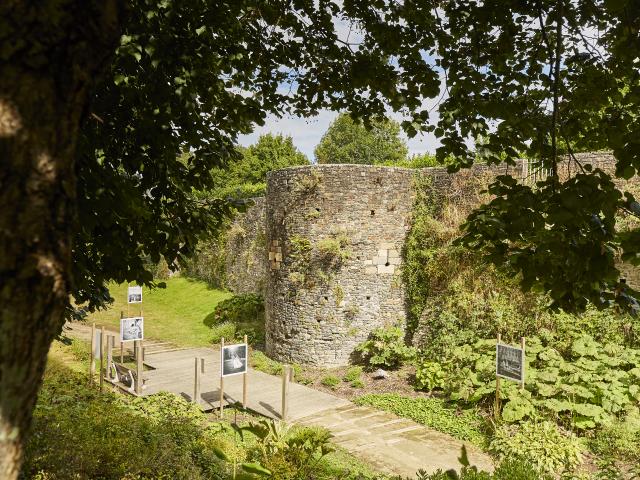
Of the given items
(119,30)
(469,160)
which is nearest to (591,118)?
(469,160)

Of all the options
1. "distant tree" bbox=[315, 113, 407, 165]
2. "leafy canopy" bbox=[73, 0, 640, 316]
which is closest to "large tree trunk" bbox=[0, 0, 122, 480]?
"leafy canopy" bbox=[73, 0, 640, 316]

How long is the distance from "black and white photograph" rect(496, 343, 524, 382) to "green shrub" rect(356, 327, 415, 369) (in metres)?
3.12

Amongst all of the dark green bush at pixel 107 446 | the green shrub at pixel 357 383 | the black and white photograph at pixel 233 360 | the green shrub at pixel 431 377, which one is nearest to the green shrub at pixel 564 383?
the green shrub at pixel 431 377

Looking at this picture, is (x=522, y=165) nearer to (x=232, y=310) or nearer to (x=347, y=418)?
(x=347, y=418)

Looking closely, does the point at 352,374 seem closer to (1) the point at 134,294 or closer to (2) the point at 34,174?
(1) the point at 134,294

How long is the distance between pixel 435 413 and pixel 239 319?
8425 mm

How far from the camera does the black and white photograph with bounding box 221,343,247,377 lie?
8.73 metres

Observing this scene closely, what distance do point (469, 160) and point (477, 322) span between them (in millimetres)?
6454

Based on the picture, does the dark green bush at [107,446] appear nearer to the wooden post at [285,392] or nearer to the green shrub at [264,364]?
the wooden post at [285,392]

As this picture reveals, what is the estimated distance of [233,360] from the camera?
348 inches

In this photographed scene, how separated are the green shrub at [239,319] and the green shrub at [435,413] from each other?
500cm

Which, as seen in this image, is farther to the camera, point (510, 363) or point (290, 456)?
point (510, 363)

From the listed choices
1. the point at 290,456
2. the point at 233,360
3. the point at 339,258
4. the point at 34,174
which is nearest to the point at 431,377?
the point at 339,258

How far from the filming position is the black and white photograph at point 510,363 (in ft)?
24.8
